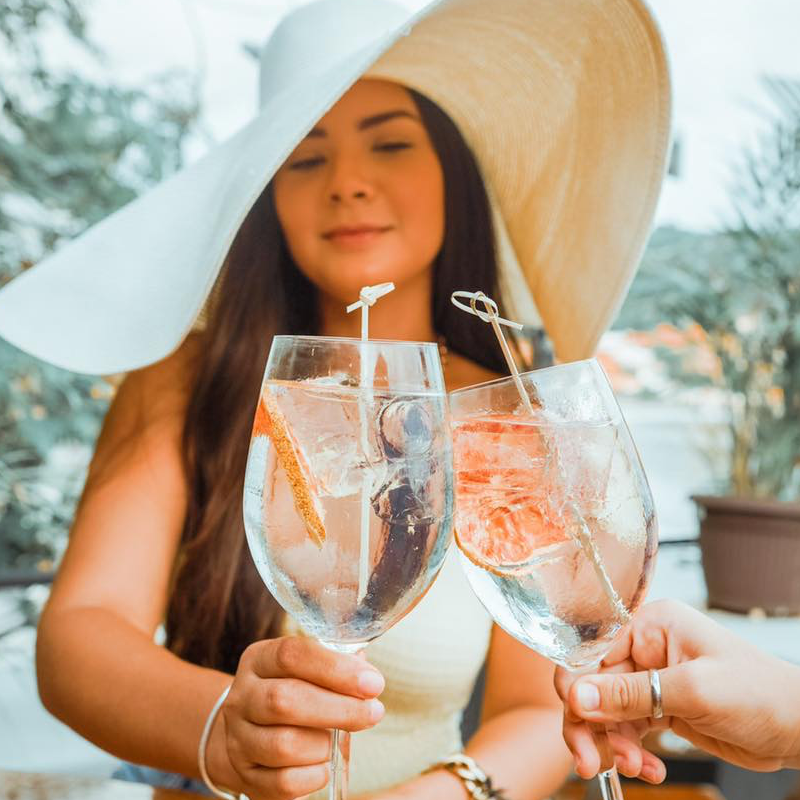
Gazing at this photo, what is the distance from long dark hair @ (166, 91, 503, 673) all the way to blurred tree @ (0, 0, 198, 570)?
4.52ft

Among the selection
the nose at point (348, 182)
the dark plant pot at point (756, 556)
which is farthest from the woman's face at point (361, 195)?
the dark plant pot at point (756, 556)

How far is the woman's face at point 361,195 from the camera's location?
4.70ft

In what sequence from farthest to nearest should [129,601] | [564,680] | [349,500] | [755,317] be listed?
[755,317] < [129,601] < [564,680] < [349,500]

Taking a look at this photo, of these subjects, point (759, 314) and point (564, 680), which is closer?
point (564, 680)

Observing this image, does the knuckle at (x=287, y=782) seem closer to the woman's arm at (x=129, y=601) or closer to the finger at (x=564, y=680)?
the finger at (x=564, y=680)

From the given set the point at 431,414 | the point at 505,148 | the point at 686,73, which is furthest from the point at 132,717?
the point at 686,73

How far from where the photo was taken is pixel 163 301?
1196 millimetres

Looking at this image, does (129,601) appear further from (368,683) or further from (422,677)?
(368,683)

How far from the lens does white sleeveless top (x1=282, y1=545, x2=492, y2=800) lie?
4.55 feet

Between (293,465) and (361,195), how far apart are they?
2.94ft

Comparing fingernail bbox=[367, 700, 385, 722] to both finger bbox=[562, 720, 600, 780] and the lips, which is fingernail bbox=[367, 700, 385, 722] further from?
the lips

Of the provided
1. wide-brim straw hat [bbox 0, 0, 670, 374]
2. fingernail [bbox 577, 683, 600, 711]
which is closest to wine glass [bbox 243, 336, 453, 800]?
fingernail [bbox 577, 683, 600, 711]

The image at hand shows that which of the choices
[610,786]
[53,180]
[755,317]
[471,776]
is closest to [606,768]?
[610,786]

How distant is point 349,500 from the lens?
58 cm
